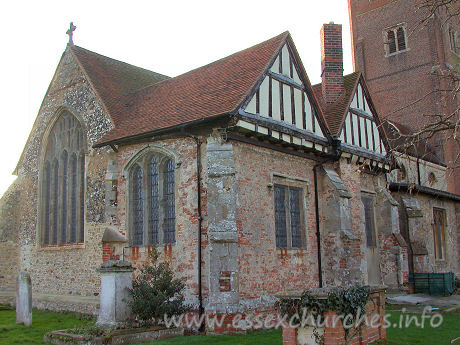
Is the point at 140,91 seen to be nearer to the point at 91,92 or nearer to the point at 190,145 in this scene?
the point at 91,92

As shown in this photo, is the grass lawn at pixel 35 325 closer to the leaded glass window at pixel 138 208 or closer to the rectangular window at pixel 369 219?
the leaded glass window at pixel 138 208

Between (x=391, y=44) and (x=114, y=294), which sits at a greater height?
(x=391, y=44)

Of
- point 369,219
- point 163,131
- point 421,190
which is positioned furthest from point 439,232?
point 163,131

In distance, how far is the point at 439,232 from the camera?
24.1 meters

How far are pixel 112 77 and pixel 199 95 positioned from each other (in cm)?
560

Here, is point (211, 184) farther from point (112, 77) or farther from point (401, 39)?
Result: point (401, 39)

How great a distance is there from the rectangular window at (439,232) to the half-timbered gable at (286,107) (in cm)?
1117

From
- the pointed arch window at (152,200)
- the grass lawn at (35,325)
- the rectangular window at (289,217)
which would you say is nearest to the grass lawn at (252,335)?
the grass lawn at (35,325)

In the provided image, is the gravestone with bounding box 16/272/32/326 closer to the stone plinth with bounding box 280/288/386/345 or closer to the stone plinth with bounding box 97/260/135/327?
the stone plinth with bounding box 97/260/135/327

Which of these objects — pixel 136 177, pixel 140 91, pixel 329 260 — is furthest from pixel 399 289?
pixel 140 91

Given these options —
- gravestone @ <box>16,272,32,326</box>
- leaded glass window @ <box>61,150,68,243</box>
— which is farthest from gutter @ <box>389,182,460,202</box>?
gravestone @ <box>16,272,32,326</box>

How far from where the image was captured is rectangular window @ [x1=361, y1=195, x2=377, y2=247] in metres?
18.4

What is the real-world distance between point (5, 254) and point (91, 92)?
24.2 ft

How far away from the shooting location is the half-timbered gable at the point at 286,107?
13.2m
